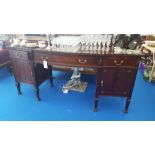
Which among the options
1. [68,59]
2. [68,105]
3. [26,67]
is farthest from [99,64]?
[26,67]

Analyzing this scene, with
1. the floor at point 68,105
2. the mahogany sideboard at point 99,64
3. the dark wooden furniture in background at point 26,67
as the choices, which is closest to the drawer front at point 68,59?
the mahogany sideboard at point 99,64

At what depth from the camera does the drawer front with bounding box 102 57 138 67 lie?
1.44 meters

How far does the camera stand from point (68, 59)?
1573 mm

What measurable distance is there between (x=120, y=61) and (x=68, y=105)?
0.90 m

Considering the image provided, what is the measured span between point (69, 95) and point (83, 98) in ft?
0.72

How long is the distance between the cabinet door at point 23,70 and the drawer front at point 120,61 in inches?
36.9

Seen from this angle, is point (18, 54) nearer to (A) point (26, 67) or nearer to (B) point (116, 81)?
(A) point (26, 67)

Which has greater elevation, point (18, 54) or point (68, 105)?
point (18, 54)

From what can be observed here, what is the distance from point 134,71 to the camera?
4.87ft

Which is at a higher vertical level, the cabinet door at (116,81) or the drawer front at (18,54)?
the drawer front at (18,54)

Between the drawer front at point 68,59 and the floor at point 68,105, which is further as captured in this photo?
the floor at point 68,105

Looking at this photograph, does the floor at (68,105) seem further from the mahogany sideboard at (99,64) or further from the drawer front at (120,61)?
the drawer front at (120,61)

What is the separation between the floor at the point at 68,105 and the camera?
171 centimetres

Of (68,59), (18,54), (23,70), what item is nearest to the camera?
(68,59)
